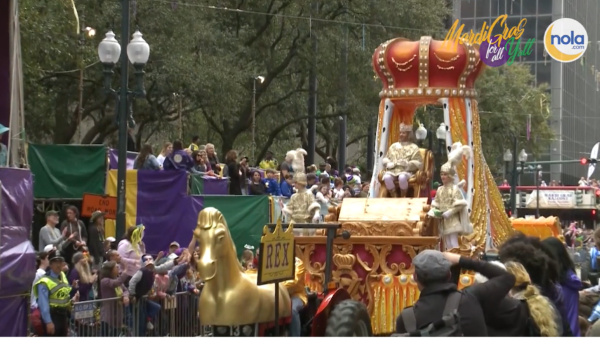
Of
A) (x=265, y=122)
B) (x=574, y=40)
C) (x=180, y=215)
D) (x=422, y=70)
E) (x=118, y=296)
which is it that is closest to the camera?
(x=118, y=296)

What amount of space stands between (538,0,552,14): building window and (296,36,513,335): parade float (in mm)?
54121

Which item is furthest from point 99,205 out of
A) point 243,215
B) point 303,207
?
point 243,215

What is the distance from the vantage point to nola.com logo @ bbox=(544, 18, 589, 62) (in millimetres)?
24453

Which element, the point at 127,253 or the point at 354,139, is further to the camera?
the point at 354,139

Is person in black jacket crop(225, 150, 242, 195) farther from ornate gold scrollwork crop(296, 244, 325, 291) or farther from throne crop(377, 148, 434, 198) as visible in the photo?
ornate gold scrollwork crop(296, 244, 325, 291)

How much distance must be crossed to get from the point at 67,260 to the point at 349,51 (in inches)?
719

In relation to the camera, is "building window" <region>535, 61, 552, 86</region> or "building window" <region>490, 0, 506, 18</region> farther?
"building window" <region>535, 61, 552, 86</region>

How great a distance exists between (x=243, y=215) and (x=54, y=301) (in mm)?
8393

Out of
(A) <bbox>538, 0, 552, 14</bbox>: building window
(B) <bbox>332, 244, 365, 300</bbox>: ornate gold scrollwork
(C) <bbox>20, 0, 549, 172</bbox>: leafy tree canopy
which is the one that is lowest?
(B) <bbox>332, 244, 365, 300</bbox>: ornate gold scrollwork

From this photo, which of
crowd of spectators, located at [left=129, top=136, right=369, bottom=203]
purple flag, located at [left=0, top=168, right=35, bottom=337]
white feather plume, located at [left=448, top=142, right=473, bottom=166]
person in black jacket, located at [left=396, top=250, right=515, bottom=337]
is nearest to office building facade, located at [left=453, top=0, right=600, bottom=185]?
crowd of spectators, located at [left=129, top=136, right=369, bottom=203]

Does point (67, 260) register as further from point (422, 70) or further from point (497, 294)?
point (497, 294)

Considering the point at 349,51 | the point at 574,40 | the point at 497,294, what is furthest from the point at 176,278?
the point at 349,51

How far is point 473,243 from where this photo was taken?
14344mm

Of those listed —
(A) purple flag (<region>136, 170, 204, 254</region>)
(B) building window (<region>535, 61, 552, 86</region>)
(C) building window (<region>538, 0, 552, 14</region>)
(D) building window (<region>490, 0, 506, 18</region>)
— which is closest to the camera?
(A) purple flag (<region>136, 170, 204, 254</region>)
